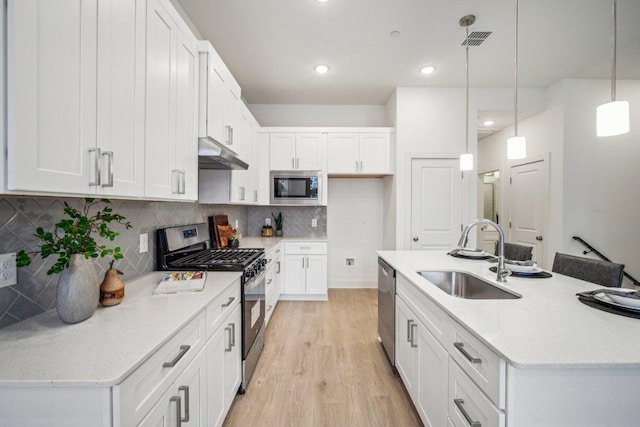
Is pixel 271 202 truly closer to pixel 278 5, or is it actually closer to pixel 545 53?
pixel 278 5

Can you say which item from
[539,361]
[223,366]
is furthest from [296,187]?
[539,361]

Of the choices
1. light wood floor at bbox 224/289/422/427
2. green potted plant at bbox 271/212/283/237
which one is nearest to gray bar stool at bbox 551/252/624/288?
light wood floor at bbox 224/289/422/427

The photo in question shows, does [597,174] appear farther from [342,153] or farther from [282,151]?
[282,151]

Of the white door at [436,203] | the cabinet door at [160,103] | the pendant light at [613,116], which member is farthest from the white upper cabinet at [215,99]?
the white door at [436,203]

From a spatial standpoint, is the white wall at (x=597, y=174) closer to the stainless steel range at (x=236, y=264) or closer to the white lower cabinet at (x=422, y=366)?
the white lower cabinet at (x=422, y=366)

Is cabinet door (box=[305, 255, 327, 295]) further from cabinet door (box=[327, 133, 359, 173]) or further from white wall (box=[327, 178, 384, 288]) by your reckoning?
cabinet door (box=[327, 133, 359, 173])

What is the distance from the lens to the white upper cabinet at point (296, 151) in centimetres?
396

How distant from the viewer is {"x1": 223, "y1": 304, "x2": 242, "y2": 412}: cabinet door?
163cm

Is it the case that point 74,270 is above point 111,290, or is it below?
above

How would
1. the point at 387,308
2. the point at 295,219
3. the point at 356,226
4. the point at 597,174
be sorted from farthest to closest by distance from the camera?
1. the point at 356,226
2. the point at 295,219
3. the point at 597,174
4. the point at 387,308

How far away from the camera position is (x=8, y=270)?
1011 millimetres

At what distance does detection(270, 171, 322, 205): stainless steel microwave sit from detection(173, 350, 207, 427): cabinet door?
9.02ft

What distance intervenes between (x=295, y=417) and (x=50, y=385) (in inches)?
57.6

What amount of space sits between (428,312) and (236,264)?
1269 mm
